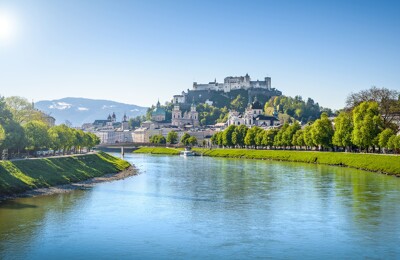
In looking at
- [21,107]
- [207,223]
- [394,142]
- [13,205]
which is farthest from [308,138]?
[13,205]

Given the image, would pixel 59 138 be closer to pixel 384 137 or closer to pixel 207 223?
pixel 384 137

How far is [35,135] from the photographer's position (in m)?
74.2

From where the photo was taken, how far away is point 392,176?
67312 millimetres

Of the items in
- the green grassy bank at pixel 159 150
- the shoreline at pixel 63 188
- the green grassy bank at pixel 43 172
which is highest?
the green grassy bank at pixel 159 150

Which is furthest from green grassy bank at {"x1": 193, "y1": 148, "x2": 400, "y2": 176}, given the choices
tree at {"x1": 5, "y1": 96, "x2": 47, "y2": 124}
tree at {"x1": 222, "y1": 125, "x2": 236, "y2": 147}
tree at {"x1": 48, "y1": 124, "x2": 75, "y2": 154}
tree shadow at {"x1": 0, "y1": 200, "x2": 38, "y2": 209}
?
tree at {"x1": 5, "y1": 96, "x2": 47, "y2": 124}

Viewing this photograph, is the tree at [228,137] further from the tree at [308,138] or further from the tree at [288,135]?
the tree at [308,138]

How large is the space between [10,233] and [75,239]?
422 cm

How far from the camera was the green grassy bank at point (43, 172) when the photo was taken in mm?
49375

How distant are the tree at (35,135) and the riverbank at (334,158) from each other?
155ft

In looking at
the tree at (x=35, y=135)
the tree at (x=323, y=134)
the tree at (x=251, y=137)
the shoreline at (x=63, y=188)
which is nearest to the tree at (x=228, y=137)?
the tree at (x=251, y=137)

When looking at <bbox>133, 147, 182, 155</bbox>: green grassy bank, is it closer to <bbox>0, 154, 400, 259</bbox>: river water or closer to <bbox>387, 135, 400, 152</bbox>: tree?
<bbox>387, 135, 400, 152</bbox>: tree

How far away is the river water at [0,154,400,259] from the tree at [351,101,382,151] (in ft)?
98.1

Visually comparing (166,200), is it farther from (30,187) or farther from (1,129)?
(1,129)

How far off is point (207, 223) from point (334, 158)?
63324mm
